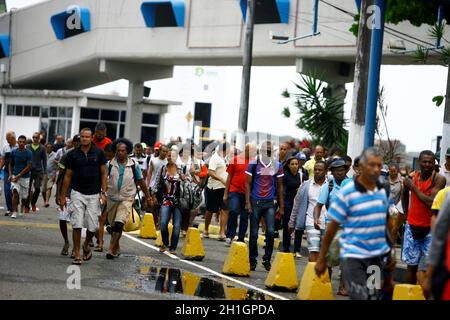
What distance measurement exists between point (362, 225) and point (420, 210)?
3833 mm

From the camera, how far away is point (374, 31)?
66.3ft

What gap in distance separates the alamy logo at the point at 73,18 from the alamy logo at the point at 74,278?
114ft

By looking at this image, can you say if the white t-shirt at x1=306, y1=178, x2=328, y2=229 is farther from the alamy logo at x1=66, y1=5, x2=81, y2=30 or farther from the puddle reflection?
the alamy logo at x1=66, y1=5, x2=81, y2=30

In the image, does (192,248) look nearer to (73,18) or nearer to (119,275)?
(119,275)

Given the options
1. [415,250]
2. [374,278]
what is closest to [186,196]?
[415,250]

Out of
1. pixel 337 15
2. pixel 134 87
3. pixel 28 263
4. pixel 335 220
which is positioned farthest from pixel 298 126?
pixel 134 87

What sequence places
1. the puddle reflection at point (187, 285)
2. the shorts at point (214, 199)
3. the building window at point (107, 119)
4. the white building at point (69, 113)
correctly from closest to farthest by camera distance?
the puddle reflection at point (187, 285), the shorts at point (214, 199), the white building at point (69, 113), the building window at point (107, 119)

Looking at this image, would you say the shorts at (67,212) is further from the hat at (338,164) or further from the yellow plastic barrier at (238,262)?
the hat at (338,164)

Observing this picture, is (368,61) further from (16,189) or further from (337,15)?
(337,15)

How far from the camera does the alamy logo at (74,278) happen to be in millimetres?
12474

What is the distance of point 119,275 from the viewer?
13984mm

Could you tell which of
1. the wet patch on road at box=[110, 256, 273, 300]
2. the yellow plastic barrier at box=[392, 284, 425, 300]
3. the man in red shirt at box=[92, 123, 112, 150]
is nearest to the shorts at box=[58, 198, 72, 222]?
the wet patch on road at box=[110, 256, 273, 300]

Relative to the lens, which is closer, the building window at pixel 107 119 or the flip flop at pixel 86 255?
the flip flop at pixel 86 255

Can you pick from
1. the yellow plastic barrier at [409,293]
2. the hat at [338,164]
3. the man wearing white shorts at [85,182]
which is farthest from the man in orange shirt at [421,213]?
the man wearing white shorts at [85,182]
